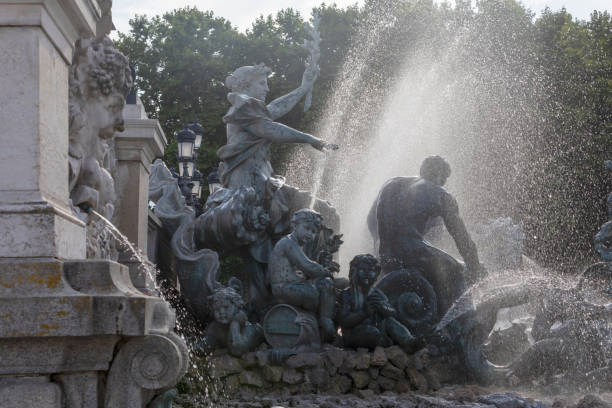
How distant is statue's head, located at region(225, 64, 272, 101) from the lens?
10922mm

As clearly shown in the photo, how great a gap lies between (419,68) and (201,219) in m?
12.2

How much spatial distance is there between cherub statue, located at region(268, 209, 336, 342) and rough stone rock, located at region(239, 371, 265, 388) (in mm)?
751

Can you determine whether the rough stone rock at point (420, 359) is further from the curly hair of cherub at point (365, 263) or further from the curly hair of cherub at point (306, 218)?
the curly hair of cherub at point (306, 218)

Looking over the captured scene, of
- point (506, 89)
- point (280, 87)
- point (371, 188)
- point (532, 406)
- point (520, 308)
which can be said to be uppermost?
point (280, 87)

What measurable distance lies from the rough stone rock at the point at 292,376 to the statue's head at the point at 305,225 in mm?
1229

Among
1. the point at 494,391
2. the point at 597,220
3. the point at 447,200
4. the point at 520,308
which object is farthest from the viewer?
the point at 597,220

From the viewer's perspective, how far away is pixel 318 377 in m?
8.30

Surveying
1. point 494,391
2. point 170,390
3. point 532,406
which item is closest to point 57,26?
point 170,390

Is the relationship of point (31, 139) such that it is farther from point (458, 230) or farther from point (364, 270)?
point (458, 230)

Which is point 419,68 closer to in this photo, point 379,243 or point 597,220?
point 597,220

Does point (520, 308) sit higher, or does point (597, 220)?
point (597, 220)

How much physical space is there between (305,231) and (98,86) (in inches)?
176

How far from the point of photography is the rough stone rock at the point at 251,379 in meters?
8.28

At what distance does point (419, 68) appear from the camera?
2112 centimetres
